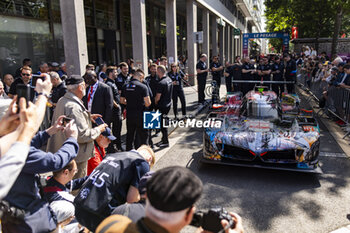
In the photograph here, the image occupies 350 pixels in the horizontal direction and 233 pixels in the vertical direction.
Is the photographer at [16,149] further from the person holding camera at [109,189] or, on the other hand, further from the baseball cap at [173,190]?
the person holding camera at [109,189]

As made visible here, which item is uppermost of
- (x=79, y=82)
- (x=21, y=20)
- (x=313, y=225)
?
(x=21, y=20)

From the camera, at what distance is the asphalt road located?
3635 mm

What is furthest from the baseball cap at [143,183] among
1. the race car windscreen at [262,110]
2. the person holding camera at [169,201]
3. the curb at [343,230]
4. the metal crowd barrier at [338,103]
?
the metal crowd barrier at [338,103]

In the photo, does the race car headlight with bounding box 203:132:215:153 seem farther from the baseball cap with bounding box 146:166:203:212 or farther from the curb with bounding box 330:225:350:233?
the baseball cap with bounding box 146:166:203:212

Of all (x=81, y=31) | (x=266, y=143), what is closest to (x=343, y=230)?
(x=266, y=143)

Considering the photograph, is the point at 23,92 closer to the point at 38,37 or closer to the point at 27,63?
the point at 27,63

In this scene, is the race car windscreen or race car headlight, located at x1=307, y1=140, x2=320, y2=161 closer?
race car headlight, located at x1=307, y1=140, x2=320, y2=161

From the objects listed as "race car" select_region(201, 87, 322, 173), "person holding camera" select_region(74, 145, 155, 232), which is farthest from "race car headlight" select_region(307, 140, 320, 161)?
"person holding camera" select_region(74, 145, 155, 232)

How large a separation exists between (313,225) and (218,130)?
2274mm

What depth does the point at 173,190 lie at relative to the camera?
1.33 meters

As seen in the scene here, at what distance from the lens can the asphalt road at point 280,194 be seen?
3.63m

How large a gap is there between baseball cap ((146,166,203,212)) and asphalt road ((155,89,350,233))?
2.39 metres

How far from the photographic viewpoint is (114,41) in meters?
16.7

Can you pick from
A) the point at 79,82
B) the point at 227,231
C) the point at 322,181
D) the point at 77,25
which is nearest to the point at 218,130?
the point at 322,181
